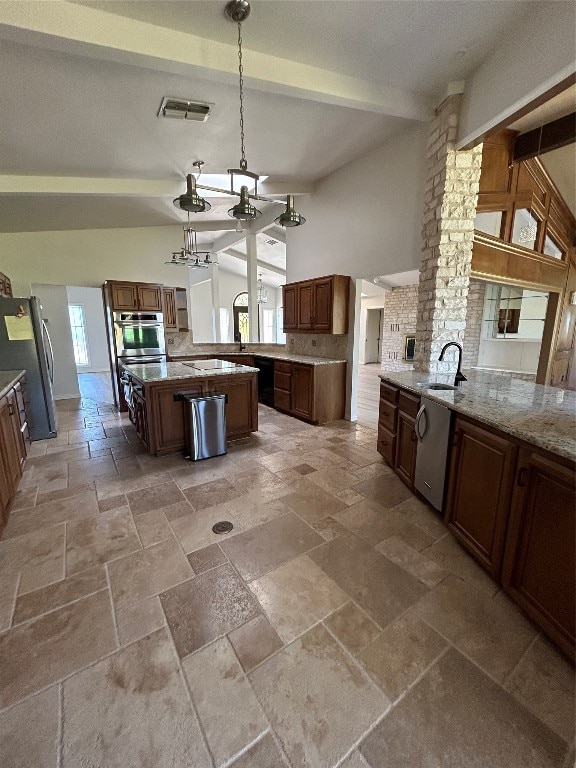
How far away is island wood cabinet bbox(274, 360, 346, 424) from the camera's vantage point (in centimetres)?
443

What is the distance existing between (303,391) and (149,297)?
335 cm

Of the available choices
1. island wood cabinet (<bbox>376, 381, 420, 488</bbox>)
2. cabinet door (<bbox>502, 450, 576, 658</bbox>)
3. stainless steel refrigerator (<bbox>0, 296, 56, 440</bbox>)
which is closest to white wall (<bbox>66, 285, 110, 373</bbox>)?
stainless steel refrigerator (<bbox>0, 296, 56, 440</bbox>)

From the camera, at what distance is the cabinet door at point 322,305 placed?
4.42 meters

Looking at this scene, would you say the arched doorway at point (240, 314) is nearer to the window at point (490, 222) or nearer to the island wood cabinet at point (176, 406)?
the island wood cabinet at point (176, 406)

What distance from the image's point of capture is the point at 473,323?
23.6 ft

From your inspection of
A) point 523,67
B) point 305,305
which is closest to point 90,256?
point 305,305

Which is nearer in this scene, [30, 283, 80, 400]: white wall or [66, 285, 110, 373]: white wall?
[30, 283, 80, 400]: white wall

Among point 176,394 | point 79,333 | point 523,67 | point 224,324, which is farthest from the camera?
point 224,324

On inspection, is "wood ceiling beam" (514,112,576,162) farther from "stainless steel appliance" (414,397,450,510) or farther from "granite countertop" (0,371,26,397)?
"granite countertop" (0,371,26,397)

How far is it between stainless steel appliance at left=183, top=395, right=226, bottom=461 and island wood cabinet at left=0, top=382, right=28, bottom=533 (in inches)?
56.0

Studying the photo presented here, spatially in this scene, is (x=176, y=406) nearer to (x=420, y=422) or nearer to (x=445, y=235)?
(x=420, y=422)

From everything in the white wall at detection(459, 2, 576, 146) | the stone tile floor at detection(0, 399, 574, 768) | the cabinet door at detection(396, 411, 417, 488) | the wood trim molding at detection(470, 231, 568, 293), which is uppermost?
the white wall at detection(459, 2, 576, 146)

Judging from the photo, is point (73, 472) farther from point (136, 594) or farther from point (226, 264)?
point (226, 264)

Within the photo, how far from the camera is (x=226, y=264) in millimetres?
11820
